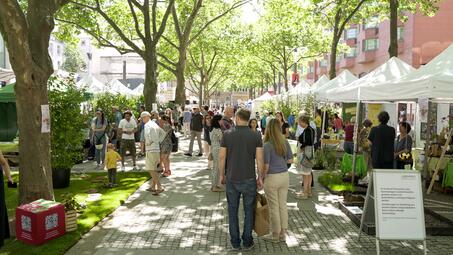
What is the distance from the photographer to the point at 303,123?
987cm

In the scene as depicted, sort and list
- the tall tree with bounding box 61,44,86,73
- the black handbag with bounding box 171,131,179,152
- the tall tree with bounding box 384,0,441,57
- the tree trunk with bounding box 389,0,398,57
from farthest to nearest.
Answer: the tall tree with bounding box 61,44,86,73, the tall tree with bounding box 384,0,441,57, the tree trunk with bounding box 389,0,398,57, the black handbag with bounding box 171,131,179,152

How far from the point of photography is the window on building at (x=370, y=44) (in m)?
50.6

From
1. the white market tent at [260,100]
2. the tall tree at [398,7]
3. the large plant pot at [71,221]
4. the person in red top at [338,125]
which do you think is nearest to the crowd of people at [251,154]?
the large plant pot at [71,221]

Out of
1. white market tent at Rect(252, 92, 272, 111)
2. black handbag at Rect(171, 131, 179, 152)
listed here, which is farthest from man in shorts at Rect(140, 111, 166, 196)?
white market tent at Rect(252, 92, 272, 111)

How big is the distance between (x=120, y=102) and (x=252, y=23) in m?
26.1

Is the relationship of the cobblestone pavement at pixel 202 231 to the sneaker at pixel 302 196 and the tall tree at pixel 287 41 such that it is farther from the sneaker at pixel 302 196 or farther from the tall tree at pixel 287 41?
the tall tree at pixel 287 41

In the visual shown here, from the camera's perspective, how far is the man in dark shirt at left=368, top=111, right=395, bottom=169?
367 inches

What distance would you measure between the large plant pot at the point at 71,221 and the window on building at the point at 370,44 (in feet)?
156

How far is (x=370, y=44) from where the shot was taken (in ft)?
169

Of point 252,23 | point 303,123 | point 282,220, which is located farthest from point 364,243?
point 252,23

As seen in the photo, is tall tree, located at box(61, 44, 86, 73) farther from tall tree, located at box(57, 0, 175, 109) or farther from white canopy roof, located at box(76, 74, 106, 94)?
white canopy roof, located at box(76, 74, 106, 94)

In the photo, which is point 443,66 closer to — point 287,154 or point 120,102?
point 287,154

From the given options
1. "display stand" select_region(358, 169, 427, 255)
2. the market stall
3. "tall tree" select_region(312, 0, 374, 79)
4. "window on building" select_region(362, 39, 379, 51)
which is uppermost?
"window on building" select_region(362, 39, 379, 51)

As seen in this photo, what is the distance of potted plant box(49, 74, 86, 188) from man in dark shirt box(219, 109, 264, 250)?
626 cm
